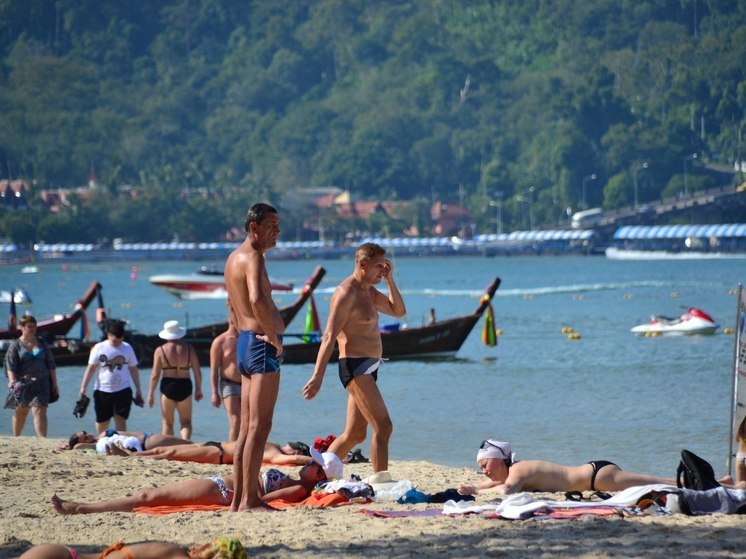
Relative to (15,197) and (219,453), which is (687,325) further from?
(15,197)

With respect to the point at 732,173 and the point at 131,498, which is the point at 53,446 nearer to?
the point at 131,498

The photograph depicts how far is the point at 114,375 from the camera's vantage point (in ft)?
46.4

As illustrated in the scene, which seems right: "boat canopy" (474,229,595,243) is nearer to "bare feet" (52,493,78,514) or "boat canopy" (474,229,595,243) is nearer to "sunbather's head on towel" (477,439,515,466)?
"sunbather's head on towel" (477,439,515,466)

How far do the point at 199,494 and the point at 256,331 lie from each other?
4.05 feet

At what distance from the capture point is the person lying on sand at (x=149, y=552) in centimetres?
661

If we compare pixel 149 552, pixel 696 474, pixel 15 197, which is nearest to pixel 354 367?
pixel 696 474

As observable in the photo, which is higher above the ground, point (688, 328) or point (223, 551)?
point (223, 551)

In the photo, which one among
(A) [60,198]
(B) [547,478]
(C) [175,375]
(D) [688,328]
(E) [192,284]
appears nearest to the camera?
(B) [547,478]

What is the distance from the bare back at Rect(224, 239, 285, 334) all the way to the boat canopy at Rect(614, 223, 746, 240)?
136193 mm

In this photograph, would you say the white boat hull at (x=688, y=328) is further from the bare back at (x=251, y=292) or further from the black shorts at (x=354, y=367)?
the bare back at (x=251, y=292)

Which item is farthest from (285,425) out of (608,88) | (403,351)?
(608,88)

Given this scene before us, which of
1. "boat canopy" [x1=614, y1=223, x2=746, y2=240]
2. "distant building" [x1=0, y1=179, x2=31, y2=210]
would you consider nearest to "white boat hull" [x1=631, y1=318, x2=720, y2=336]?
"boat canopy" [x1=614, y1=223, x2=746, y2=240]

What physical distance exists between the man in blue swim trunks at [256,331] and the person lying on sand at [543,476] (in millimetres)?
1594

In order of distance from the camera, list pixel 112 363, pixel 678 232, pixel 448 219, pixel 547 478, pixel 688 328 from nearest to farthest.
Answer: pixel 547 478 < pixel 112 363 < pixel 688 328 < pixel 678 232 < pixel 448 219
